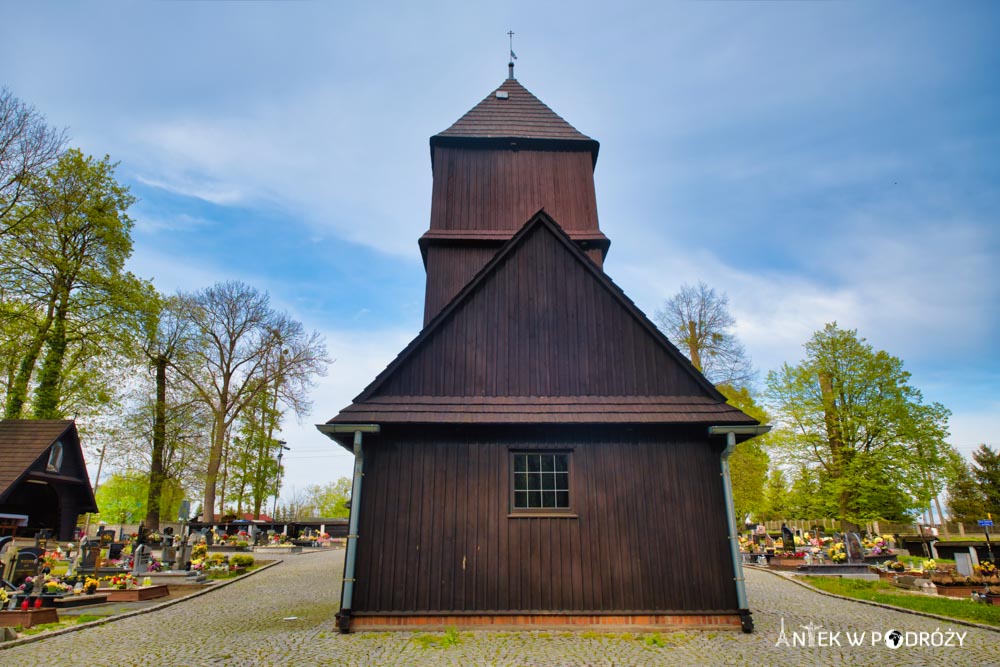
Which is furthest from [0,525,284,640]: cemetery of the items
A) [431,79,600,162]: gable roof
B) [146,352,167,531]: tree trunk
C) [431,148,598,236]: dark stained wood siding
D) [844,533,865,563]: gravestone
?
[844,533,865,563]: gravestone

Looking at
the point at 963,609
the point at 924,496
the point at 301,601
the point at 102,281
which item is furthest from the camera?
the point at 924,496

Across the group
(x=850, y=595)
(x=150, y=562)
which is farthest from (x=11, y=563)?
(x=850, y=595)

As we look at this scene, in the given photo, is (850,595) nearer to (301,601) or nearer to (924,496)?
(301,601)

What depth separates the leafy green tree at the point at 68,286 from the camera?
19750 mm

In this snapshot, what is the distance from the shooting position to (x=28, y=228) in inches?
773

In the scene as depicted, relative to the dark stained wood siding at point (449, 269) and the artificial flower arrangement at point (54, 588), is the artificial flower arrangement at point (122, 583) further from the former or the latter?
the dark stained wood siding at point (449, 269)

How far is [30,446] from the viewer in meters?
18.9

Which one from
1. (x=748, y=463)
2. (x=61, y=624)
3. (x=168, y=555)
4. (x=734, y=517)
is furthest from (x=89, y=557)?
(x=748, y=463)

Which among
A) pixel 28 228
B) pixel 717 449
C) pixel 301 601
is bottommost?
pixel 301 601

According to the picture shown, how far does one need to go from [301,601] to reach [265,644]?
4.14 metres

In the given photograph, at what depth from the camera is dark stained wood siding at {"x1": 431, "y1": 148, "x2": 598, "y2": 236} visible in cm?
1386

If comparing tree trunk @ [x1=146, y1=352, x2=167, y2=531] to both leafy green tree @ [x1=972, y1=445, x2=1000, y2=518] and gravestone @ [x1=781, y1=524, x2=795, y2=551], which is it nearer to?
gravestone @ [x1=781, y1=524, x2=795, y2=551]

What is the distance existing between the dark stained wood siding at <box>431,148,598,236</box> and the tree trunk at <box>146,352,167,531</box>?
2189cm

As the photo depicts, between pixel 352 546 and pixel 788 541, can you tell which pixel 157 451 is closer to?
pixel 352 546
